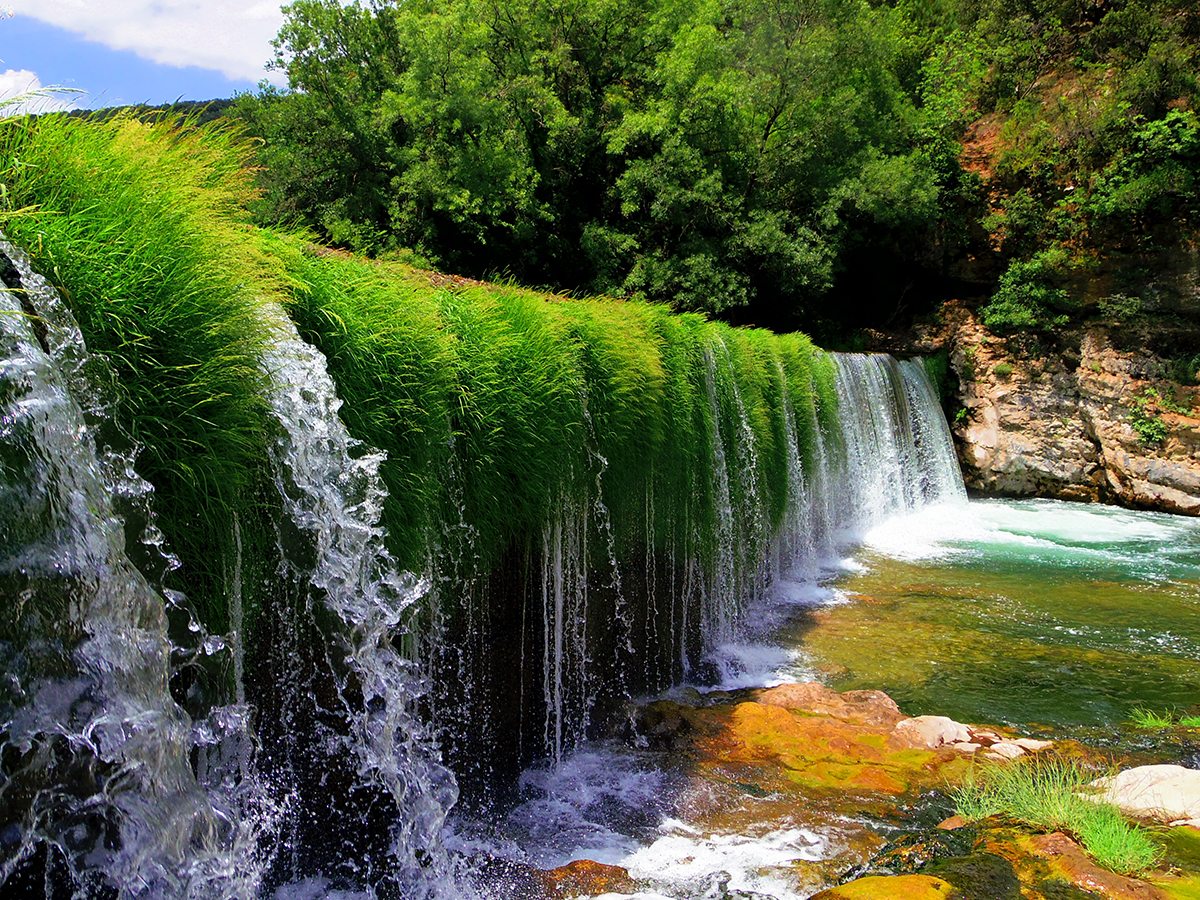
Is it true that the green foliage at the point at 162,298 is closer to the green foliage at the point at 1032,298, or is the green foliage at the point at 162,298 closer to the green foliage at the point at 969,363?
the green foliage at the point at 969,363

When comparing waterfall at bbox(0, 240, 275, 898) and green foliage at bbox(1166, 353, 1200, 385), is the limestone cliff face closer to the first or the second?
green foliage at bbox(1166, 353, 1200, 385)

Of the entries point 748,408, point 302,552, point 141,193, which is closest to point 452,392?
point 302,552

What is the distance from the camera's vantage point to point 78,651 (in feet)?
7.08

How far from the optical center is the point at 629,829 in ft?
13.2

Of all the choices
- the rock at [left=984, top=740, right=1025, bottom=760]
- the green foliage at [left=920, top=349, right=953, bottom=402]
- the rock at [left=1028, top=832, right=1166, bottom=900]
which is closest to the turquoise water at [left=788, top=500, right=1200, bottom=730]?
the rock at [left=984, top=740, right=1025, bottom=760]

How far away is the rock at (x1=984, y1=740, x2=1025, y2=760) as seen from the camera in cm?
476

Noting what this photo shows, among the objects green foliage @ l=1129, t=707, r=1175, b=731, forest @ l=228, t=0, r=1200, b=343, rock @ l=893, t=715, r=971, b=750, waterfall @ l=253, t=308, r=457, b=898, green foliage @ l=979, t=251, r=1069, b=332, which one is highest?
forest @ l=228, t=0, r=1200, b=343

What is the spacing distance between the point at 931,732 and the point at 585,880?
2765 millimetres

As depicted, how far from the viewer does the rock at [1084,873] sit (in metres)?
2.57

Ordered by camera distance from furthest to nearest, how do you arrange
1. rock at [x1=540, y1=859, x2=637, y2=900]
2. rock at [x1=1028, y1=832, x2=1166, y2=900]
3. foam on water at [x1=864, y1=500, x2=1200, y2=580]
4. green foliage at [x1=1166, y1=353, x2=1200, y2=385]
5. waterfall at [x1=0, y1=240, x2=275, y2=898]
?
1. green foliage at [x1=1166, y1=353, x2=1200, y2=385]
2. foam on water at [x1=864, y1=500, x2=1200, y2=580]
3. rock at [x1=540, y1=859, x2=637, y2=900]
4. rock at [x1=1028, y1=832, x2=1166, y2=900]
5. waterfall at [x1=0, y1=240, x2=275, y2=898]

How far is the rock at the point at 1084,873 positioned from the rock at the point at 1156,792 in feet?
2.81

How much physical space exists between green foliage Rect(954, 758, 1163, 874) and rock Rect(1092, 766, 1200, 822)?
0.12m

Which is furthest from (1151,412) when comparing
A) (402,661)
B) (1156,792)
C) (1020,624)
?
(402,661)

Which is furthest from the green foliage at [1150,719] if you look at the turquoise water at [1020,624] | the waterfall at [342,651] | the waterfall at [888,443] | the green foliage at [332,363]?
the waterfall at [888,443]
